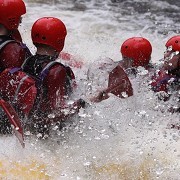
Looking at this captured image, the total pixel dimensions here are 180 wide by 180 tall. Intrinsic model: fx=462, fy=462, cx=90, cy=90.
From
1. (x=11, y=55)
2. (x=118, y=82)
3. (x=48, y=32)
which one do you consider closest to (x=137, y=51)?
(x=118, y=82)

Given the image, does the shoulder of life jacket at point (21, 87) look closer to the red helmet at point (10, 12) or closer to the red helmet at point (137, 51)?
the red helmet at point (10, 12)

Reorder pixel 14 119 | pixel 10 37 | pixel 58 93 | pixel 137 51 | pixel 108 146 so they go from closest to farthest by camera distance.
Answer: pixel 14 119
pixel 58 93
pixel 108 146
pixel 10 37
pixel 137 51

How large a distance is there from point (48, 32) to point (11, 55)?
0.34m

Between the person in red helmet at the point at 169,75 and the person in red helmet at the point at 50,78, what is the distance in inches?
29.6

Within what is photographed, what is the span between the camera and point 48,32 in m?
3.66

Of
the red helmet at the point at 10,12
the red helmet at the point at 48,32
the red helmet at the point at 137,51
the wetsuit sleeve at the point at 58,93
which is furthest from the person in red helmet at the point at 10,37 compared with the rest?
the red helmet at the point at 137,51

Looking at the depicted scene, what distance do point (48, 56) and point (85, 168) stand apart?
0.94 m

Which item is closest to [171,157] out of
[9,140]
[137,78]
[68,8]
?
[137,78]

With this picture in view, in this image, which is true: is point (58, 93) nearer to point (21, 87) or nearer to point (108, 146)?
point (21, 87)

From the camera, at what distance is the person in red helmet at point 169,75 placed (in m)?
4.05

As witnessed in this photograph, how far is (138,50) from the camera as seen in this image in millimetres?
4406

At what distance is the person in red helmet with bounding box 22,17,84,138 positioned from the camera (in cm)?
351

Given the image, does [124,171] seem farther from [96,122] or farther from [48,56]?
[48,56]

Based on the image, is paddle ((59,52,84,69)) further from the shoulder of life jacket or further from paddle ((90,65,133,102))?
the shoulder of life jacket
